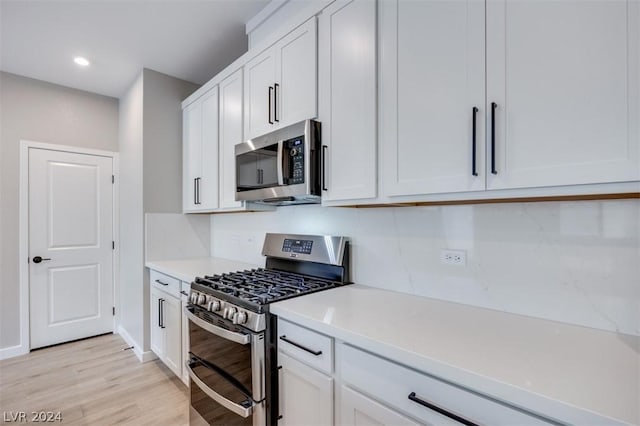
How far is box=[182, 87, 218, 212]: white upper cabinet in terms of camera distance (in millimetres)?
2607

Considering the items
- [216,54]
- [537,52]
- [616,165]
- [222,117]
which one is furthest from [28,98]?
[616,165]

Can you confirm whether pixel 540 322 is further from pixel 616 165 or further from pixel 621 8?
pixel 621 8

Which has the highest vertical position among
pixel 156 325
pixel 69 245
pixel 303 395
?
pixel 69 245

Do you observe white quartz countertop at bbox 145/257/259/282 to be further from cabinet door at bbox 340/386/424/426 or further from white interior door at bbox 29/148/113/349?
cabinet door at bbox 340/386/424/426

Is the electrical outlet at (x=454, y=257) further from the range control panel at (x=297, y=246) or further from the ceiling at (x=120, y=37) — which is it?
the ceiling at (x=120, y=37)

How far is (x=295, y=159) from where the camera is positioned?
174 centimetres

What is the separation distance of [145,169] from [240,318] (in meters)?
2.12

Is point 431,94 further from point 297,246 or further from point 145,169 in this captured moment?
point 145,169

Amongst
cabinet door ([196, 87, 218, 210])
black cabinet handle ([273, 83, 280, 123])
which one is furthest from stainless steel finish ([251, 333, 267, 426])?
cabinet door ([196, 87, 218, 210])

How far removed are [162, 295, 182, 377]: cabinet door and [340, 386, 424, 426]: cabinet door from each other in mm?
1634

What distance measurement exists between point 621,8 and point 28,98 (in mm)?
4362

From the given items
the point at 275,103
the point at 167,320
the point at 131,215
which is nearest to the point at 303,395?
the point at 275,103

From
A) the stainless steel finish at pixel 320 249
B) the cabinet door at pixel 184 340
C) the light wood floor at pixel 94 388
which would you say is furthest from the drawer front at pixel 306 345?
the light wood floor at pixel 94 388

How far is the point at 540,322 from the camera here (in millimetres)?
1153
